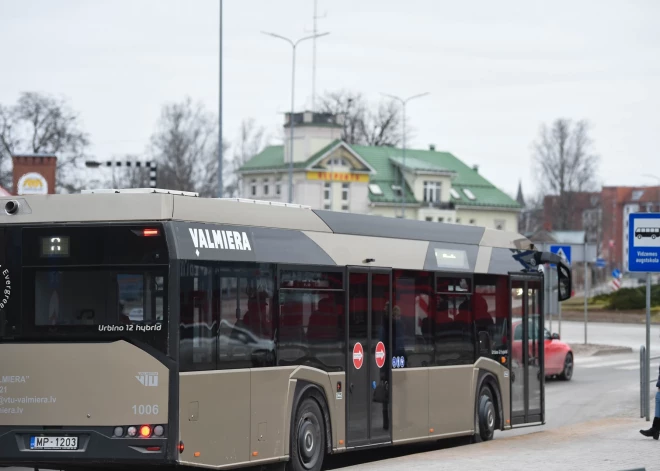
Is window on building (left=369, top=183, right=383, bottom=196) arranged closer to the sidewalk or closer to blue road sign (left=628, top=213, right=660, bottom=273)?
blue road sign (left=628, top=213, right=660, bottom=273)

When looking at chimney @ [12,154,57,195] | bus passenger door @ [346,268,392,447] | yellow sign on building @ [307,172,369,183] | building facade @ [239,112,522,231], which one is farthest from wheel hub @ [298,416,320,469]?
yellow sign on building @ [307,172,369,183]

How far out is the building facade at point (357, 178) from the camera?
111562 mm

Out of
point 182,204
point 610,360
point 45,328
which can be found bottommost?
point 610,360

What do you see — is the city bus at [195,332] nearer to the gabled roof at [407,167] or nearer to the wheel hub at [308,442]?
the wheel hub at [308,442]

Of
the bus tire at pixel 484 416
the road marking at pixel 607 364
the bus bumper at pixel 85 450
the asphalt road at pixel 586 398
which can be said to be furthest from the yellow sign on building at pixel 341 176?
the bus bumper at pixel 85 450

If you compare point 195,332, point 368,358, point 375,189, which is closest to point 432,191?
point 375,189

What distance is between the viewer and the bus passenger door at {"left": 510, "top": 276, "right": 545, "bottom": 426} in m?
19.4

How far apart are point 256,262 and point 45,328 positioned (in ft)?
7.49

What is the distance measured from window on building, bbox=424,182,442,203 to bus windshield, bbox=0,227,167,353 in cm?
11128

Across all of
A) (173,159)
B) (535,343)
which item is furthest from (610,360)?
(173,159)

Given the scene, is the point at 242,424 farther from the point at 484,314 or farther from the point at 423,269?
the point at 484,314

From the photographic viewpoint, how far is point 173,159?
100 metres

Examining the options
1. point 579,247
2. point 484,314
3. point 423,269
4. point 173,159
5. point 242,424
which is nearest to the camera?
point 242,424

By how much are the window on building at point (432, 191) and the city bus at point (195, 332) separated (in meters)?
107
